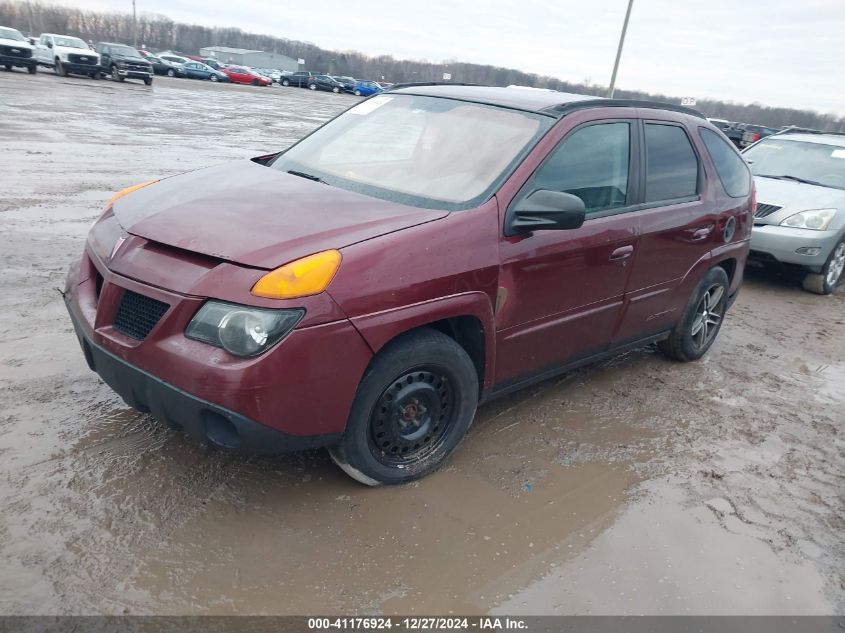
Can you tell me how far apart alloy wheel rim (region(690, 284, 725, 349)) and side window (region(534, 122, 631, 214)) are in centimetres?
151

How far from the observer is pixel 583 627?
8.08 feet

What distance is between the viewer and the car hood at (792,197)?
755 centimetres

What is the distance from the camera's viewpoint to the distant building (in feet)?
312

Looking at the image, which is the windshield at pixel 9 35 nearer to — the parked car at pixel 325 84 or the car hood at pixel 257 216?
the parked car at pixel 325 84

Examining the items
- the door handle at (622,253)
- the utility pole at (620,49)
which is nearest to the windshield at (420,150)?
A: the door handle at (622,253)

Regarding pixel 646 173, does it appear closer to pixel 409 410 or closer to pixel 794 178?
pixel 409 410

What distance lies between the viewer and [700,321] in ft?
16.5

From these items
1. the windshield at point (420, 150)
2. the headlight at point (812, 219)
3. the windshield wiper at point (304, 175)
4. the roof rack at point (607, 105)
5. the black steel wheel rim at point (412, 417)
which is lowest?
the black steel wheel rim at point (412, 417)

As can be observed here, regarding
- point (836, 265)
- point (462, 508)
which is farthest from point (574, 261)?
point (836, 265)

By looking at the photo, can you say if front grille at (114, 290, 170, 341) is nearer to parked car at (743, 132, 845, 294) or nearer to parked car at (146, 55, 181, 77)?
parked car at (743, 132, 845, 294)

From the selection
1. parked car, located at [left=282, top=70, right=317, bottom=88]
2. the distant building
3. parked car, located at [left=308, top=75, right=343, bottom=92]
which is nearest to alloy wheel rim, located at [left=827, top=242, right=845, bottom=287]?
parked car, located at [left=308, top=75, right=343, bottom=92]

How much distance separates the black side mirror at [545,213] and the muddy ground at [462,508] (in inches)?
49.2

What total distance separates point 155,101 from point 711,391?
23139mm

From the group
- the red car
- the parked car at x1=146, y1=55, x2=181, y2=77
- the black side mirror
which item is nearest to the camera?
the black side mirror
